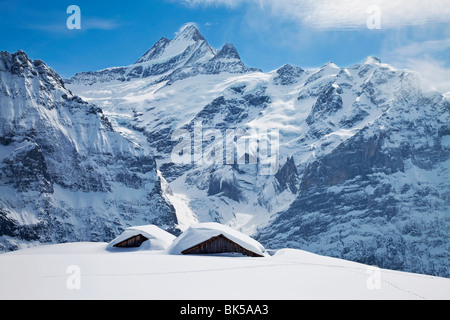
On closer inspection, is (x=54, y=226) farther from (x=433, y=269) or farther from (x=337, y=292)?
(x=337, y=292)

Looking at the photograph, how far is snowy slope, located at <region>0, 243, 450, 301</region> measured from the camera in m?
14.0

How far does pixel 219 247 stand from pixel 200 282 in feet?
54.0

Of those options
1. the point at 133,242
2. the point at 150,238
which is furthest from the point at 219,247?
the point at 133,242

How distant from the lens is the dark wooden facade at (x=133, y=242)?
146 ft

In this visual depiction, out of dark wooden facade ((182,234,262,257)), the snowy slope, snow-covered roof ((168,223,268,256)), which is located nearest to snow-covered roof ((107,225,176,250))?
snow-covered roof ((168,223,268,256))

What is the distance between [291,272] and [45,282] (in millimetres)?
9716

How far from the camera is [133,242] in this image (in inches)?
1770

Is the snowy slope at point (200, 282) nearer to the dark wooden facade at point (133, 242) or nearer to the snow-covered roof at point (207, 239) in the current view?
the snow-covered roof at point (207, 239)

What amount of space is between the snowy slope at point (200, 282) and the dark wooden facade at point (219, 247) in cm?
1094

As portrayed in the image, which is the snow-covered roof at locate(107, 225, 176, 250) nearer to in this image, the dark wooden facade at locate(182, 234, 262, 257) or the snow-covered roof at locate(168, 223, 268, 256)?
the snow-covered roof at locate(168, 223, 268, 256)

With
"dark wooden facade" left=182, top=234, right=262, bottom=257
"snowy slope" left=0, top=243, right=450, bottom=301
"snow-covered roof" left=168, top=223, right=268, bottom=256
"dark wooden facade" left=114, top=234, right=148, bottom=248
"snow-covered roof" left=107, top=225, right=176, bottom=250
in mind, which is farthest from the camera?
"dark wooden facade" left=114, top=234, right=148, bottom=248

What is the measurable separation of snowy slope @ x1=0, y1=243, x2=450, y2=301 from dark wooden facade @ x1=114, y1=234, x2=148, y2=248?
77.3ft
